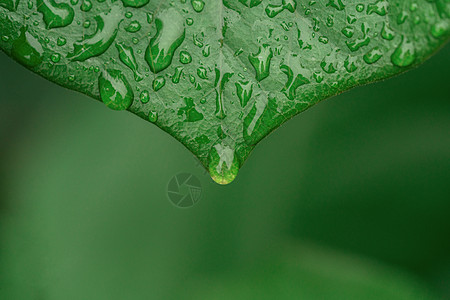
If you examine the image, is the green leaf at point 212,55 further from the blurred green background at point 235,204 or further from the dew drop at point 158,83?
the blurred green background at point 235,204

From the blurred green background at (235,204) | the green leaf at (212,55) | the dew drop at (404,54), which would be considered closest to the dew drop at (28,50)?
the green leaf at (212,55)

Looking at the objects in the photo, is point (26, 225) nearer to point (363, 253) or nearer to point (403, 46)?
point (363, 253)

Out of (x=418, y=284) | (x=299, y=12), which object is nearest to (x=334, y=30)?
(x=299, y=12)

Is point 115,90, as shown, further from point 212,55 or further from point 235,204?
point 235,204

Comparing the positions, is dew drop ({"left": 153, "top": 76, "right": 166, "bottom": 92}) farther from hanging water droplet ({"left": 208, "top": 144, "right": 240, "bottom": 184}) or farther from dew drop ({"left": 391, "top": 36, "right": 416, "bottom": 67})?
dew drop ({"left": 391, "top": 36, "right": 416, "bottom": 67})

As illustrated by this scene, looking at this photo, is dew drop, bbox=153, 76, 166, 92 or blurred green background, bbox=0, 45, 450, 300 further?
blurred green background, bbox=0, 45, 450, 300

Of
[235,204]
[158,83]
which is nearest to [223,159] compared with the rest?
[158,83]

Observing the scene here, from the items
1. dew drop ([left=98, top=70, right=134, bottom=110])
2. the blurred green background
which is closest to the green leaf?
dew drop ([left=98, top=70, right=134, bottom=110])
